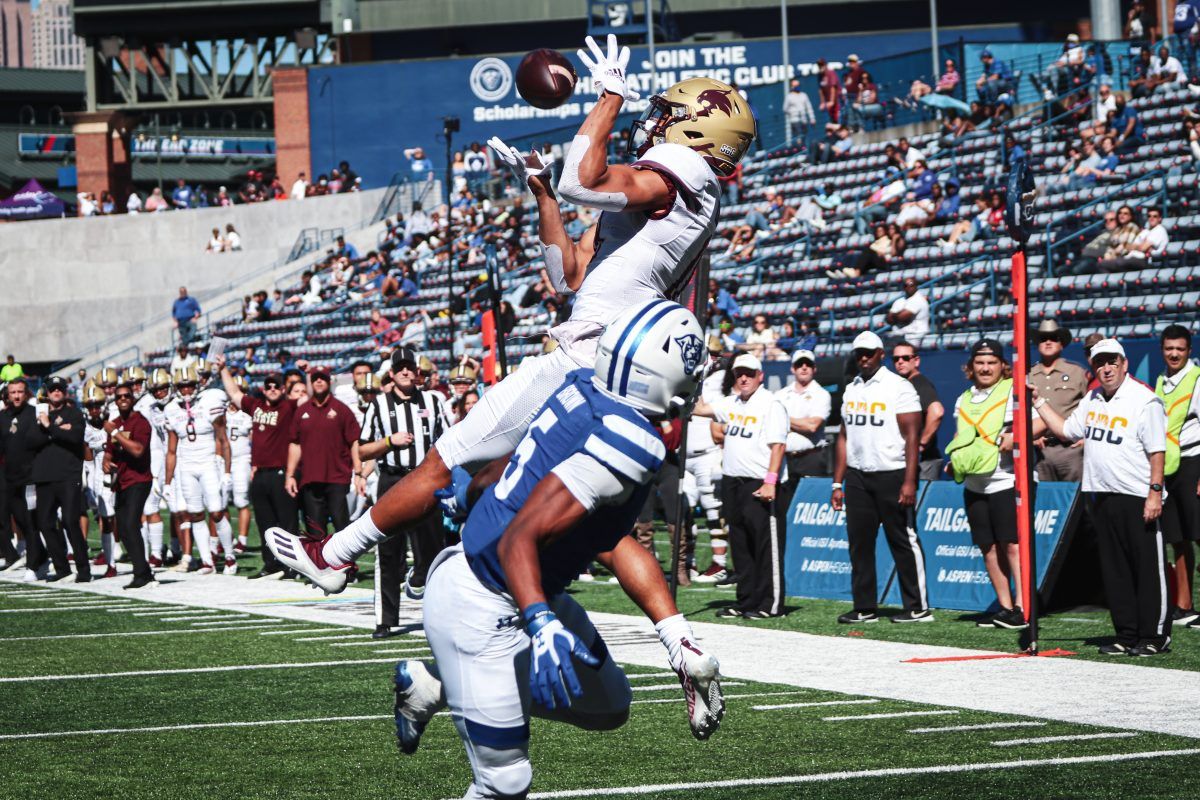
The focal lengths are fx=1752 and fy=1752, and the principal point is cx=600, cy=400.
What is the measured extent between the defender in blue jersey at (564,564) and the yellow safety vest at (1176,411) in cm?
749

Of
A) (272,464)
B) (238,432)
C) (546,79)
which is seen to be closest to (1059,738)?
(546,79)

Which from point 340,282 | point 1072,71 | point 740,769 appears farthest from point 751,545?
point 340,282

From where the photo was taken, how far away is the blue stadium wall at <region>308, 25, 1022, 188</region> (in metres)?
44.6

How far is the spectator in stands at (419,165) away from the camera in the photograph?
42656 millimetres

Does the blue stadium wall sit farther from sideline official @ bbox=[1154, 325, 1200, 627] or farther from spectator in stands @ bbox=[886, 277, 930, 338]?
sideline official @ bbox=[1154, 325, 1200, 627]

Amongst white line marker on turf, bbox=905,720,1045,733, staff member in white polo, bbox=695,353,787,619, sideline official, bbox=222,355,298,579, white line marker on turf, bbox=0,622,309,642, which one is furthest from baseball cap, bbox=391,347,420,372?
white line marker on turf, bbox=905,720,1045,733

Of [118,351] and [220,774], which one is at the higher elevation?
[118,351]

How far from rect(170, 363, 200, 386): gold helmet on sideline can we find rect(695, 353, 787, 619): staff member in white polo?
6.67 metres

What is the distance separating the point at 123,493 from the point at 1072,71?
667 inches

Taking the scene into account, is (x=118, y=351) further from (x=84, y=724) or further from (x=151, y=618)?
(x=84, y=724)

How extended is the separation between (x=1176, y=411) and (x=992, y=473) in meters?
1.31

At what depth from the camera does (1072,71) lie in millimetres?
26875

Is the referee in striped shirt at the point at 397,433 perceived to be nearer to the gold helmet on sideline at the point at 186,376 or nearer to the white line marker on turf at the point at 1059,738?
the white line marker on turf at the point at 1059,738

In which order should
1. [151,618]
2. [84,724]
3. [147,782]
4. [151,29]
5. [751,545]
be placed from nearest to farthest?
[147,782] → [84,724] → [751,545] → [151,618] → [151,29]
